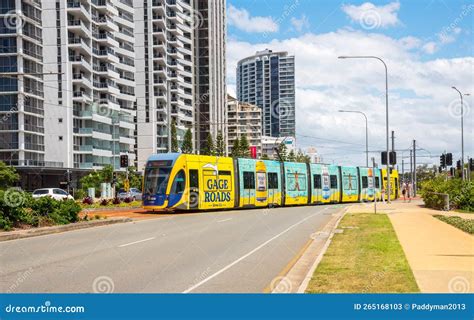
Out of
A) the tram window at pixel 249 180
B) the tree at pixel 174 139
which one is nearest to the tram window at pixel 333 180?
the tram window at pixel 249 180

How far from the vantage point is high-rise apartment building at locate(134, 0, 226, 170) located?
104m

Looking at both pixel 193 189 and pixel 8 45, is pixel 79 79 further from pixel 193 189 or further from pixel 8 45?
pixel 193 189

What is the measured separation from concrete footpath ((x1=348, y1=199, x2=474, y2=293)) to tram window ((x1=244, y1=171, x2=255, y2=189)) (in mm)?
17471

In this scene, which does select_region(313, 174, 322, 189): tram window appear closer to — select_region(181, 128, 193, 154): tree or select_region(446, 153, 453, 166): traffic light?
select_region(446, 153, 453, 166): traffic light

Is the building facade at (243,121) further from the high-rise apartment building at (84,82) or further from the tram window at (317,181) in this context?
the tram window at (317,181)

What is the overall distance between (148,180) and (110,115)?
5624 cm

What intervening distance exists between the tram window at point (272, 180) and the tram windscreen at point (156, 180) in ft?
36.7

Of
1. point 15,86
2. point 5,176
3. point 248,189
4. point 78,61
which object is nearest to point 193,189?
point 248,189

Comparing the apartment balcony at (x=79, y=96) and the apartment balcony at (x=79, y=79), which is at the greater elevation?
the apartment balcony at (x=79, y=79)

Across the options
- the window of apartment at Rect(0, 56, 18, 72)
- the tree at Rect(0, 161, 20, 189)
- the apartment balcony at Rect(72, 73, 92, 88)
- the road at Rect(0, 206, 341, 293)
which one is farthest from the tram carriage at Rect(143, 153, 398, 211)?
the apartment balcony at Rect(72, 73, 92, 88)

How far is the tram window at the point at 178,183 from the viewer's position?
110ft

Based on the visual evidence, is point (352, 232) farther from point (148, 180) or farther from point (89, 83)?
point (89, 83)

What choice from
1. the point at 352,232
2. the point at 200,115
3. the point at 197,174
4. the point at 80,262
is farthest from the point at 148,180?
the point at 200,115
